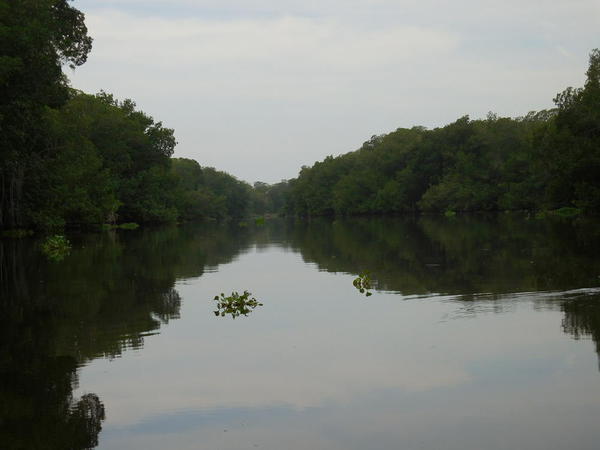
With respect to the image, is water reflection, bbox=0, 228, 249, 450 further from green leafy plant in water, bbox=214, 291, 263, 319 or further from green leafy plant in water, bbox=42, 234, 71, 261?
green leafy plant in water, bbox=42, 234, 71, 261

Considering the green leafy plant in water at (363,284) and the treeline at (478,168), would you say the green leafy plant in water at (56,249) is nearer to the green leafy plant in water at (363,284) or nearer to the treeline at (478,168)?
the green leafy plant in water at (363,284)

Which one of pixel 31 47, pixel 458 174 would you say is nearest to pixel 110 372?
pixel 31 47

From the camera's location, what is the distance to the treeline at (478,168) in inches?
2170

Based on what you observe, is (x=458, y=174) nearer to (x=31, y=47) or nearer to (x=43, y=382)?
(x=31, y=47)

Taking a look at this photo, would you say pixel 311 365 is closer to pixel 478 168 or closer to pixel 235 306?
pixel 235 306

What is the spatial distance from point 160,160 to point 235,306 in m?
73.2

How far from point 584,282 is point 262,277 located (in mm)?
8692

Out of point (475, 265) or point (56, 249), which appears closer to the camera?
point (475, 265)

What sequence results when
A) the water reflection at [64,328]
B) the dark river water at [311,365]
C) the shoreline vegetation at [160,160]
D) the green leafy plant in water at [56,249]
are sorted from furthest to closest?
1. the shoreline vegetation at [160,160]
2. the green leafy plant in water at [56,249]
3. the water reflection at [64,328]
4. the dark river water at [311,365]

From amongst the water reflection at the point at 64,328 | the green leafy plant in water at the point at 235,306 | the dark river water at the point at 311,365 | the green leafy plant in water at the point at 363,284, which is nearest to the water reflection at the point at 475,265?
the dark river water at the point at 311,365

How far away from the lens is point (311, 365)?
826 cm

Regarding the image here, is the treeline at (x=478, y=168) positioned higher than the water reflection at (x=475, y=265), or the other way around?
the treeline at (x=478, y=168)

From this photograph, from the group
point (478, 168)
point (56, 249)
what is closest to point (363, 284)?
point (56, 249)

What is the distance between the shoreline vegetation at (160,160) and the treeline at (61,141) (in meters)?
0.10
